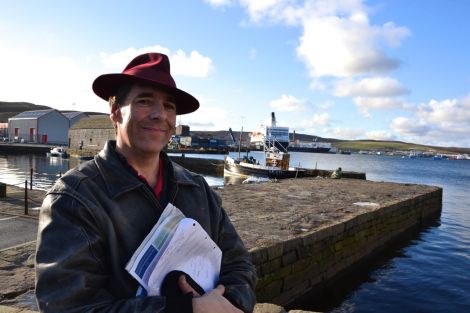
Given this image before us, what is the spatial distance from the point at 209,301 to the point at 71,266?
24.1 inches

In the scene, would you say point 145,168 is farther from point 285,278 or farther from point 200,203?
point 285,278

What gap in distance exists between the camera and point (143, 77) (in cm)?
195

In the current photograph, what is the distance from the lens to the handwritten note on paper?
1822 mm

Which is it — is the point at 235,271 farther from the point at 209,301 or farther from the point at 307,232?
the point at 307,232

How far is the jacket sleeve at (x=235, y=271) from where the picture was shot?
2.05 m

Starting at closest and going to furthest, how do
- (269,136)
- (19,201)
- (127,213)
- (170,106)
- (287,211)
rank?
(127,213)
(170,106)
(287,211)
(19,201)
(269,136)

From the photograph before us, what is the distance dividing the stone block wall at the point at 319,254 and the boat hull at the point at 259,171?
62.8 ft

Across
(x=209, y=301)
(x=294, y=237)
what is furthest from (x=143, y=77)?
(x=294, y=237)

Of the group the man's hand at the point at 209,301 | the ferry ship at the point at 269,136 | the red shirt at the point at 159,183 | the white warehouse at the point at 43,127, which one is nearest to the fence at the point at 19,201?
the red shirt at the point at 159,183

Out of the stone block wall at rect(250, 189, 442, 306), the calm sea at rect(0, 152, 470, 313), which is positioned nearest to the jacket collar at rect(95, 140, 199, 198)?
the stone block wall at rect(250, 189, 442, 306)

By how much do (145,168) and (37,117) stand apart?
81.8 metres

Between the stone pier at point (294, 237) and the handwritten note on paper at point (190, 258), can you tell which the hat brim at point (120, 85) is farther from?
the stone pier at point (294, 237)

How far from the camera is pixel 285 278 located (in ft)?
25.2

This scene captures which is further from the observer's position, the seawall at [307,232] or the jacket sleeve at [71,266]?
the seawall at [307,232]
